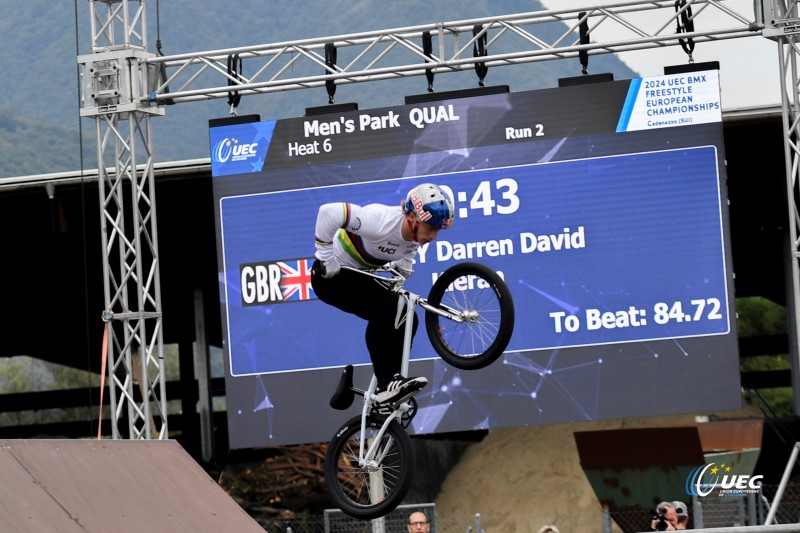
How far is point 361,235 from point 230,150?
6.59 meters

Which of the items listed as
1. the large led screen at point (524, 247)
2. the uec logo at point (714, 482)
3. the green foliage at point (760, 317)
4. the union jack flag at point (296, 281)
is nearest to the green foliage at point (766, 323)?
the green foliage at point (760, 317)

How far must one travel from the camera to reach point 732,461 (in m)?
14.6

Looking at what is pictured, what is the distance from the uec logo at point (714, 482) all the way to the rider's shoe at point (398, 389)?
7.05 metres

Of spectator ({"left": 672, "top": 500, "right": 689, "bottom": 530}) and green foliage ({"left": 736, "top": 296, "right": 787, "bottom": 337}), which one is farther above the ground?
green foliage ({"left": 736, "top": 296, "right": 787, "bottom": 337})

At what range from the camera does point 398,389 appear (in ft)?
24.7

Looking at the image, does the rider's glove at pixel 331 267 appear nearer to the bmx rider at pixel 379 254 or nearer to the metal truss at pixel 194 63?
the bmx rider at pixel 379 254

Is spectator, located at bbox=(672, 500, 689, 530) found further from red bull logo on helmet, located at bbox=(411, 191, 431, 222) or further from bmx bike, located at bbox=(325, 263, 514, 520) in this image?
red bull logo on helmet, located at bbox=(411, 191, 431, 222)

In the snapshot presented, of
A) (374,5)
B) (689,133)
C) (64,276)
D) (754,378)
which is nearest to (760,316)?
(754,378)

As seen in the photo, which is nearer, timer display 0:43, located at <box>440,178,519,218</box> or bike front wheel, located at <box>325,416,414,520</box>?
bike front wheel, located at <box>325,416,414,520</box>

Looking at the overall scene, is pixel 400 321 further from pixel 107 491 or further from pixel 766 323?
pixel 766 323

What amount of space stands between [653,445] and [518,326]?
9.40 ft

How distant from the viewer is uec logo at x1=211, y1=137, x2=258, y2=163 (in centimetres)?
1366

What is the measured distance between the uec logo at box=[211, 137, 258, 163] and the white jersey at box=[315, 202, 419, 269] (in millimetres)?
6346

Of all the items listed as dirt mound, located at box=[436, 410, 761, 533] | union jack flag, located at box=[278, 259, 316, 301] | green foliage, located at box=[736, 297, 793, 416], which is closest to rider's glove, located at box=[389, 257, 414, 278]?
union jack flag, located at box=[278, 259, 316, 301]
